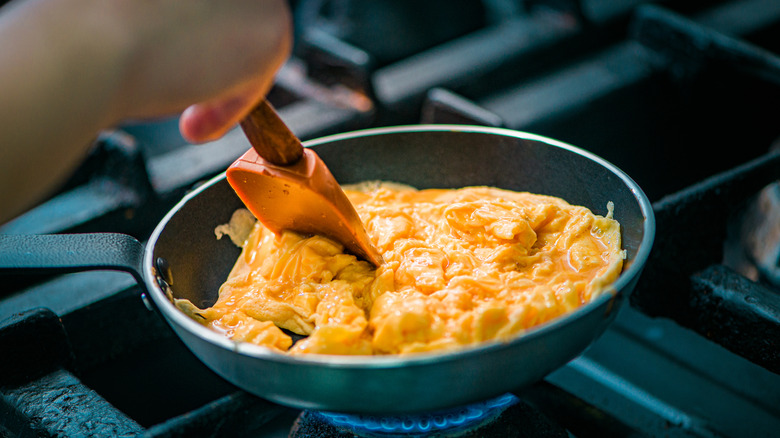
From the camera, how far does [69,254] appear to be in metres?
1.02

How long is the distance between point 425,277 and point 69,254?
0.61m

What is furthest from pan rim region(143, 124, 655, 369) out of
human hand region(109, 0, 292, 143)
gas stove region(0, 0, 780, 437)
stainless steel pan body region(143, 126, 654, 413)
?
human hand region(109, 0, 292, 143)

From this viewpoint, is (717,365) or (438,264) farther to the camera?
(717,365)

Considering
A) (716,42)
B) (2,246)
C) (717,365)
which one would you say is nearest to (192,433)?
(2,246)

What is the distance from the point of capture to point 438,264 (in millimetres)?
1147

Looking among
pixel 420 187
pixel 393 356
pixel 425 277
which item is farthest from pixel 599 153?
pixel 393 356

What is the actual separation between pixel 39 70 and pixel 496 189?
3.19 ft

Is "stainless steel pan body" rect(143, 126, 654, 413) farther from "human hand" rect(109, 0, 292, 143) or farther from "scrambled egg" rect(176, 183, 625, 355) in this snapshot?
"human hand" rect(109, 0, 292, 143)

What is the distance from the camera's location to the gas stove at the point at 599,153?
1.16 metres

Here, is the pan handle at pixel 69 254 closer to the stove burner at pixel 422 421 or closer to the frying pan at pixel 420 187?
the frying pan at pixel 420 187

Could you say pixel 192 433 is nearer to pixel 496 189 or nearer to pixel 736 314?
pixel 496 189

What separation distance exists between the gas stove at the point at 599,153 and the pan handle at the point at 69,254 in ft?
0.80

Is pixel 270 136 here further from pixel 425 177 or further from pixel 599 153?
pixel 599 153

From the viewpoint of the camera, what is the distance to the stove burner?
41.4 inches
